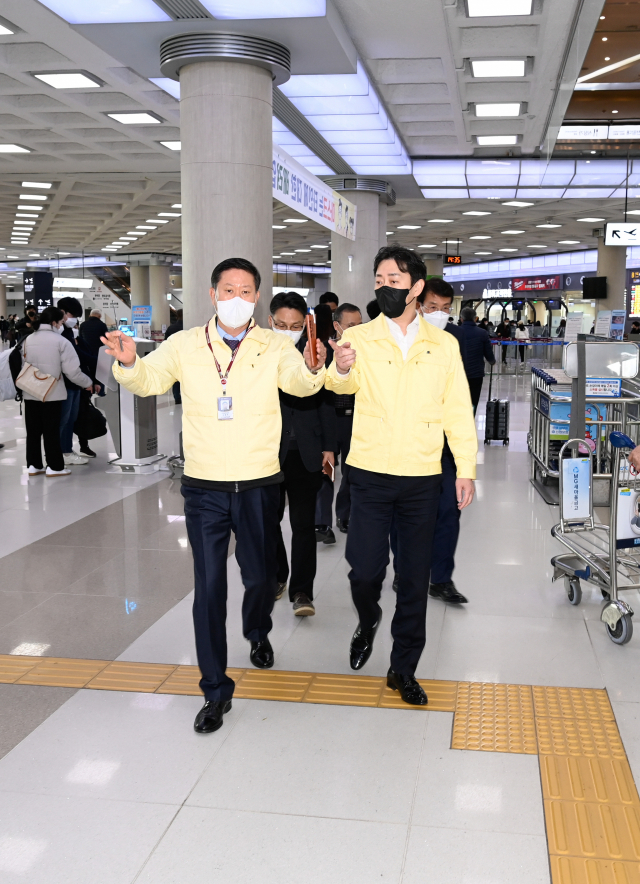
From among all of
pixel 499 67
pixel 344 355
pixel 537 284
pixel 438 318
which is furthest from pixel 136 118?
pixel 537 284

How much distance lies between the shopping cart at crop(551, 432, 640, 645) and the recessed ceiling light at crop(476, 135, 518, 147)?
9312 mm

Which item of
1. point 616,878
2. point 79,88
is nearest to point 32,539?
point 616,878

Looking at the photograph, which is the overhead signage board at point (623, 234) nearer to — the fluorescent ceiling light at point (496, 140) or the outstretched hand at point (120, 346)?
the fluorescent ceiling light at point (496, 140)

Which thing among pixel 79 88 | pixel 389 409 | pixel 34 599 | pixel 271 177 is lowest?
pixel 34 599

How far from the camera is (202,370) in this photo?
2.95m

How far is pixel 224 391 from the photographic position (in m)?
2.94

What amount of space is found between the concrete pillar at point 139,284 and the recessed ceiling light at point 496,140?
84.1 ft

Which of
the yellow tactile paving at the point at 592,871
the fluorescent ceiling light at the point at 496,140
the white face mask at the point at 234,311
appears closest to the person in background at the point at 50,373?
the white face mask at the point at 234,311

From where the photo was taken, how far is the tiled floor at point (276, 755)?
7.44 ft

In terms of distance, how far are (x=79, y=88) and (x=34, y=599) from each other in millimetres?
7505

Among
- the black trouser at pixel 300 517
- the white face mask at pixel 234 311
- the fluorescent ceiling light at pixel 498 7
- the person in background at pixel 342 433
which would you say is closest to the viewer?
the white face mask at pixel 234 311

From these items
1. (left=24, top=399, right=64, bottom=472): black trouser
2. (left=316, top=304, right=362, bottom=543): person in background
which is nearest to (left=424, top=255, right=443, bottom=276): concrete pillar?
(left=24, top=399, right=64, bottom=472): black trouser

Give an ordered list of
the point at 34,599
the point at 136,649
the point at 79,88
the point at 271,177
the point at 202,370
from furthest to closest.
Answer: the point at 79,88 < the point at 271,177 < the point at 34,599 < the point at 136,649 < the point at 202,370

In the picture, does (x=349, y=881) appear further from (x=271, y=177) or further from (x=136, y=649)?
(x=271, y=177)
